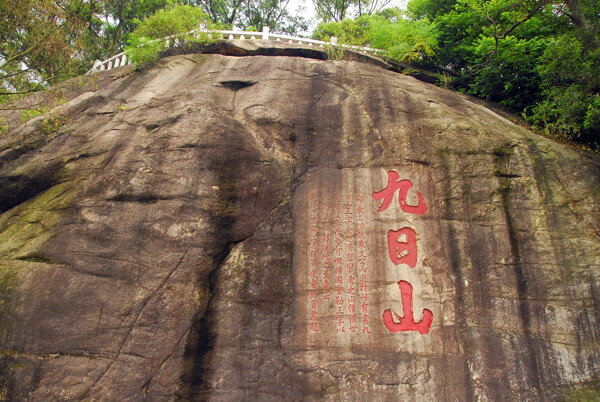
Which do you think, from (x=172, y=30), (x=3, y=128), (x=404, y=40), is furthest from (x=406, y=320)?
(x=172, y=30)

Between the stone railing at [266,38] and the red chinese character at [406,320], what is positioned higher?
the stone railing at [266,38]

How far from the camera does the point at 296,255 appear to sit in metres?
5.77

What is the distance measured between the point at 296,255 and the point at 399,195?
6.09 feet

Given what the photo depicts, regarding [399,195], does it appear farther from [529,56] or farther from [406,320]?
[529,56]

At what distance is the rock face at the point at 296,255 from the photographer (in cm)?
502

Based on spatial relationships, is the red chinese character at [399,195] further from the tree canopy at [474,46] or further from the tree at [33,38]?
the tree at [33,38]

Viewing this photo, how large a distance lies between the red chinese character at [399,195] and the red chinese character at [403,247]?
1.16 ft

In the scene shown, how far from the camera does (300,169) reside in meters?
6.42

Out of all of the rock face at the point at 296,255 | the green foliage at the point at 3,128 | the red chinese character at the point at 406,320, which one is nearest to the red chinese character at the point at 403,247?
the rock face at the point at 296,255

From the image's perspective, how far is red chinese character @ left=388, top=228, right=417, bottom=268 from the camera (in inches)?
227

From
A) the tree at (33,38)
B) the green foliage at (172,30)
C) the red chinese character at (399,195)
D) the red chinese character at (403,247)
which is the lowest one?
the red chinese character at (403,247)

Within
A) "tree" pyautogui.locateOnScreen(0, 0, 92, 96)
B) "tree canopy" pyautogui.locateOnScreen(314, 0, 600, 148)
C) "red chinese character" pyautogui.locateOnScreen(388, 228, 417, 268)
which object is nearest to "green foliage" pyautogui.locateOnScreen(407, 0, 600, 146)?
"tree canopy" pyautogui.locateOnScreen(314, 0, 600, 148)

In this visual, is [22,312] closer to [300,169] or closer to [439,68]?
[300,169]

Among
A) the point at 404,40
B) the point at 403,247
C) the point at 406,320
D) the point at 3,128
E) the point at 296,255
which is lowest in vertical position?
the point at 406,320
